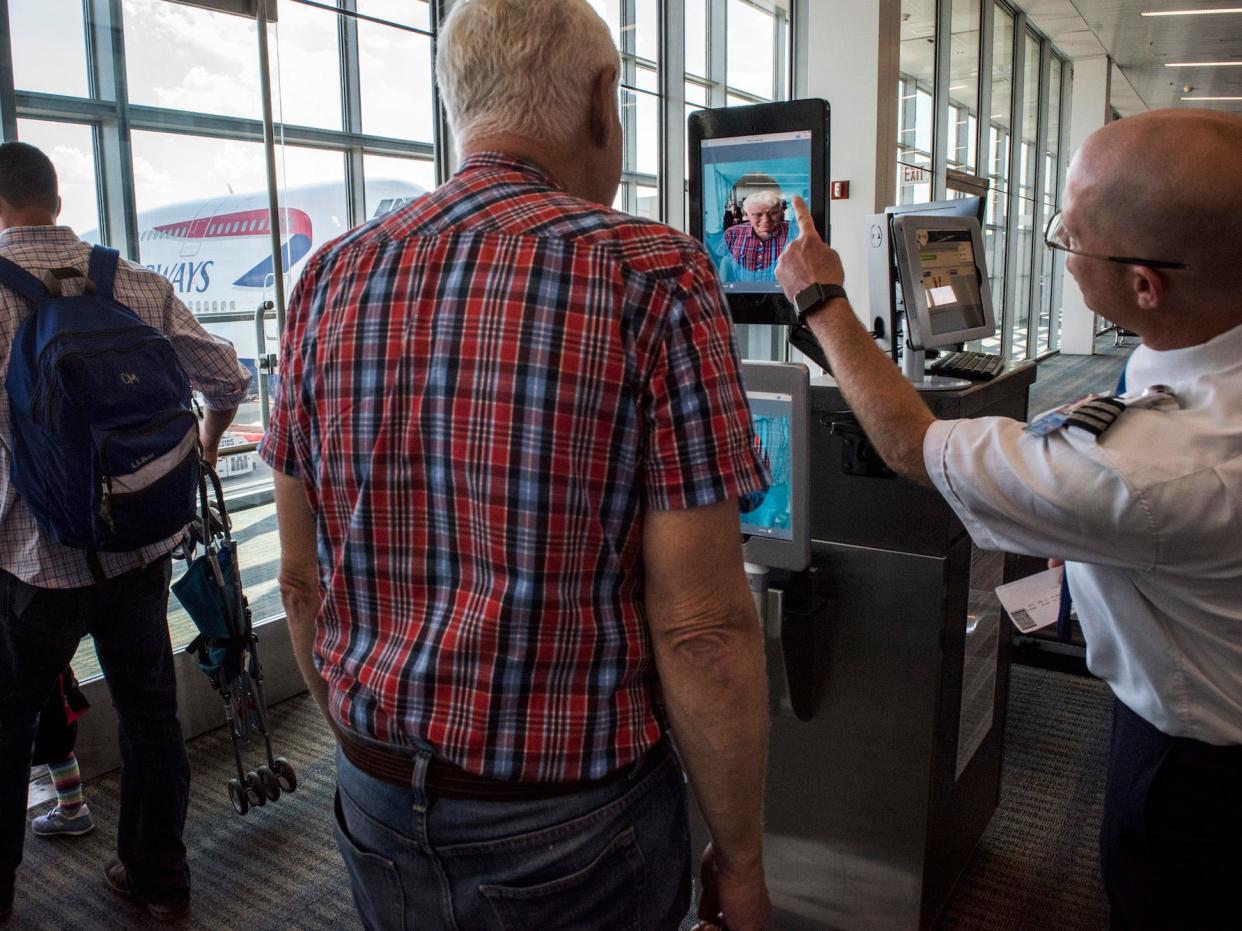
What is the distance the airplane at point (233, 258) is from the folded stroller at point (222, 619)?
1.01 metres

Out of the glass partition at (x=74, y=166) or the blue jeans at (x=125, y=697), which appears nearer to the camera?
the blue jeans at (x=125, y=697)

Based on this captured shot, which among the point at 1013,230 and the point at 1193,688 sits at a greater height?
the point at 1013,230

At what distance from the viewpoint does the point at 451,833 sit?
2.89ft

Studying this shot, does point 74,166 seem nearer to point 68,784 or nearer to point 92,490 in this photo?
point 92,490

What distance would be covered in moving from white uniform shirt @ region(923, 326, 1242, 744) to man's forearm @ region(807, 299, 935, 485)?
40 mm

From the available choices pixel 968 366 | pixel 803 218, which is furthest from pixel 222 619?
pixel 968 366

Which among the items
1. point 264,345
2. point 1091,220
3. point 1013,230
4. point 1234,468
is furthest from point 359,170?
point 1013,230

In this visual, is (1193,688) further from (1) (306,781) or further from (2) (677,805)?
(1) (306,781)

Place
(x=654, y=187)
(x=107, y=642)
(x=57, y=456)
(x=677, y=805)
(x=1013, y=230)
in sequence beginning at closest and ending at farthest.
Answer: (x=677, y=805)
(x=57, y=456)
(x=107, y=642)
(x=654, y=187)
(x=1013, y=230)

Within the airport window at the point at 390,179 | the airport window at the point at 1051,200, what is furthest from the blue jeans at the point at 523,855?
the airport window at the point at 1051,200

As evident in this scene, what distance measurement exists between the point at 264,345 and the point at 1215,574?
311 centimetres

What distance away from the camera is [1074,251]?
1195mm

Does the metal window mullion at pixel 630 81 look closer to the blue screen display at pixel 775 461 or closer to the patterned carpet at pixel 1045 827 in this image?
the patterned carpet at pixel 1045 827

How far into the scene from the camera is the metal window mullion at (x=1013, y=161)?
34.9ft
